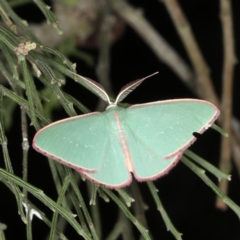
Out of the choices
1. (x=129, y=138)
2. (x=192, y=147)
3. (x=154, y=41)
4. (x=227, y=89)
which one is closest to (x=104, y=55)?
(x=154, y=41)

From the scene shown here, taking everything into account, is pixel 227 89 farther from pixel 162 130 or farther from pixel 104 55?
pixel 162 130

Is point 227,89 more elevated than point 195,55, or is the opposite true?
point 195,55

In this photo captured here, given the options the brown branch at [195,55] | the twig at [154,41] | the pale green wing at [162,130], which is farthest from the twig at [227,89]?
the pale green wing at [162,130]

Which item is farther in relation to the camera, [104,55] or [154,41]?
[154,41]

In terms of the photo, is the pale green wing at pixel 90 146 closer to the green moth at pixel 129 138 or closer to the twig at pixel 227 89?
the green moth at pixel 129 138

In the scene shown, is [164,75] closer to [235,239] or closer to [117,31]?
[117,31]

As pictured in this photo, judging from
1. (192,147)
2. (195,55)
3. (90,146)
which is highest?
(195,55)

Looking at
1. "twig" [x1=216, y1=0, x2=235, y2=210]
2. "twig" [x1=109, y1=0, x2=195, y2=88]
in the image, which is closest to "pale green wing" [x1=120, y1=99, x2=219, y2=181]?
"twig" [x1=216, y1=0, x2=235, y2=210]

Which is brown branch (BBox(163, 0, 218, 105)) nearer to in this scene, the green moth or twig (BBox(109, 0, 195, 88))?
twig (BBox(109, 0, 195, 88))
